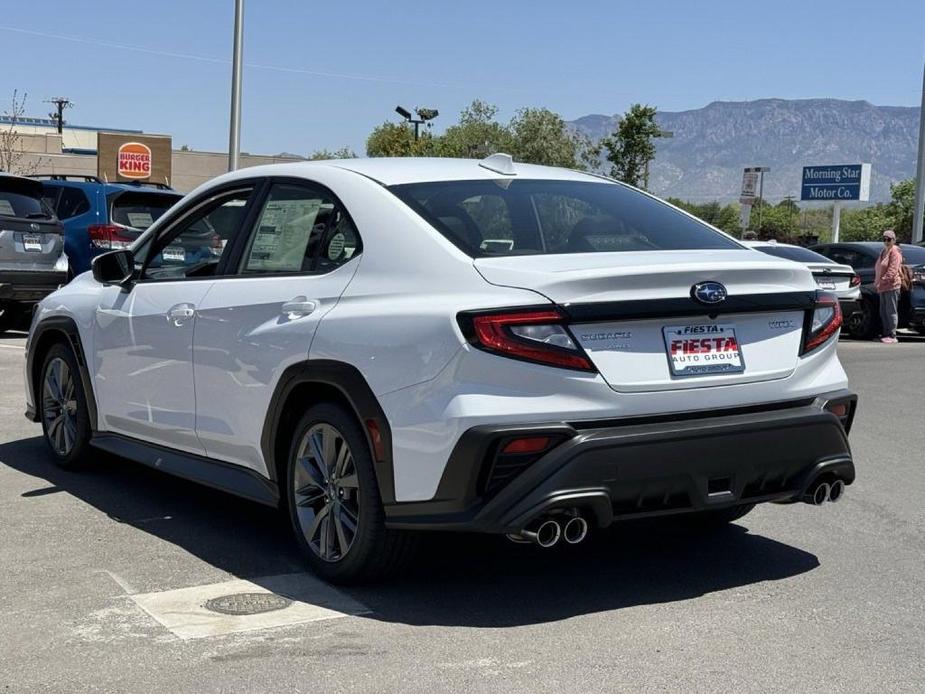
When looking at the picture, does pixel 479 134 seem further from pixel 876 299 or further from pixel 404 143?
pixel 876 299

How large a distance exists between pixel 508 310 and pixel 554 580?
1.37 m

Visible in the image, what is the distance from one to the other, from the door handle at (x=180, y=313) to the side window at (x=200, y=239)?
20 centimetres

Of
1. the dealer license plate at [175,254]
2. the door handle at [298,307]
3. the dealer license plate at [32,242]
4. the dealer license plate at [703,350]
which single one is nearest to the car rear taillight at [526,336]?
the dealer license plate at [703,350]

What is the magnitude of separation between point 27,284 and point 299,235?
10.8m

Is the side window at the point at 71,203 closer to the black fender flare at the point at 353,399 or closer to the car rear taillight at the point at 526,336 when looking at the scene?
the black fender flare at the point at 353,399

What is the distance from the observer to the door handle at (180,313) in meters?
6.05

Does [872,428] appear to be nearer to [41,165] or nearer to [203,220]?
[203,220]

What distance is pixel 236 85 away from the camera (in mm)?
21797

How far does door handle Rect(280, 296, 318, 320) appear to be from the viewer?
5281mm

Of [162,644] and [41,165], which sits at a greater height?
[41,165]

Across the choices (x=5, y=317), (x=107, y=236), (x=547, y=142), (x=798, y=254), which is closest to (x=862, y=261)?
(x=798, y=254)

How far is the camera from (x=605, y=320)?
4.63m

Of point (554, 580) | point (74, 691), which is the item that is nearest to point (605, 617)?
point (554, 580)

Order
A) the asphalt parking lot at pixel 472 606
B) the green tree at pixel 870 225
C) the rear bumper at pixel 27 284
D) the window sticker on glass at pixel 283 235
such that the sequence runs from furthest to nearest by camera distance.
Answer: the green tree at pixel 870 225 < the rear bumper at pixel 27 284 < the window sticker on glass at pixel 283 235 < the asphalt parking lot at pixel 472 606
